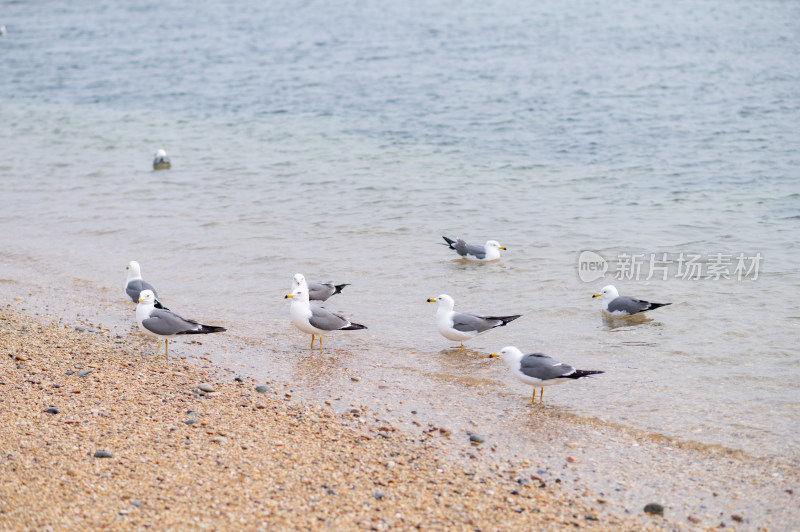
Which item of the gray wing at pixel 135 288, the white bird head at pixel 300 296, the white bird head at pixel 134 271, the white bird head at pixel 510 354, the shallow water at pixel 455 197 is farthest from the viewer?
the white bird head at pixel 134 271

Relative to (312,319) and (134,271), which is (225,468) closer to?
(312,319)

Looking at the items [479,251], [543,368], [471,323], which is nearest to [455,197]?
[479,251]

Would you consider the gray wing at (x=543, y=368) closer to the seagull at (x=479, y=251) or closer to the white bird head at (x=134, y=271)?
the seagull at (x=479, y=251)

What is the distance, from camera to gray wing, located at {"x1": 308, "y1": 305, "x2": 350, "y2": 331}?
10164 millimetres

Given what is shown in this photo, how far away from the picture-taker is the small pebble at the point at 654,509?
6.69 metres

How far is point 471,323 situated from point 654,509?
13.1 ft

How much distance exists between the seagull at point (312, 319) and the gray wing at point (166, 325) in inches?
47.9

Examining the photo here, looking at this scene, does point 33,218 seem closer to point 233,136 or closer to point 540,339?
point 233,136

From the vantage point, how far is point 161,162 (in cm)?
2077

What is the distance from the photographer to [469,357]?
10281 millimetres

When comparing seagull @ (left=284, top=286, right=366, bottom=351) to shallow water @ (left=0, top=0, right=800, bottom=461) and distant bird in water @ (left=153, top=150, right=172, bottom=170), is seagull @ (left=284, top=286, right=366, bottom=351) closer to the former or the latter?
shallow water @ (left=0, top=0, right=800, bottom=461)

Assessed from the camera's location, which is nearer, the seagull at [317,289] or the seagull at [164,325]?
the seagull at [164,325]

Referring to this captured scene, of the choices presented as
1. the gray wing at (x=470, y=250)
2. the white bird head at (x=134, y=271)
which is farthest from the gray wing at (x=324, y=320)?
the gray wing at (x=470, y=250)

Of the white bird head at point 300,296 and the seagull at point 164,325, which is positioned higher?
the white bird head at point 300,296
